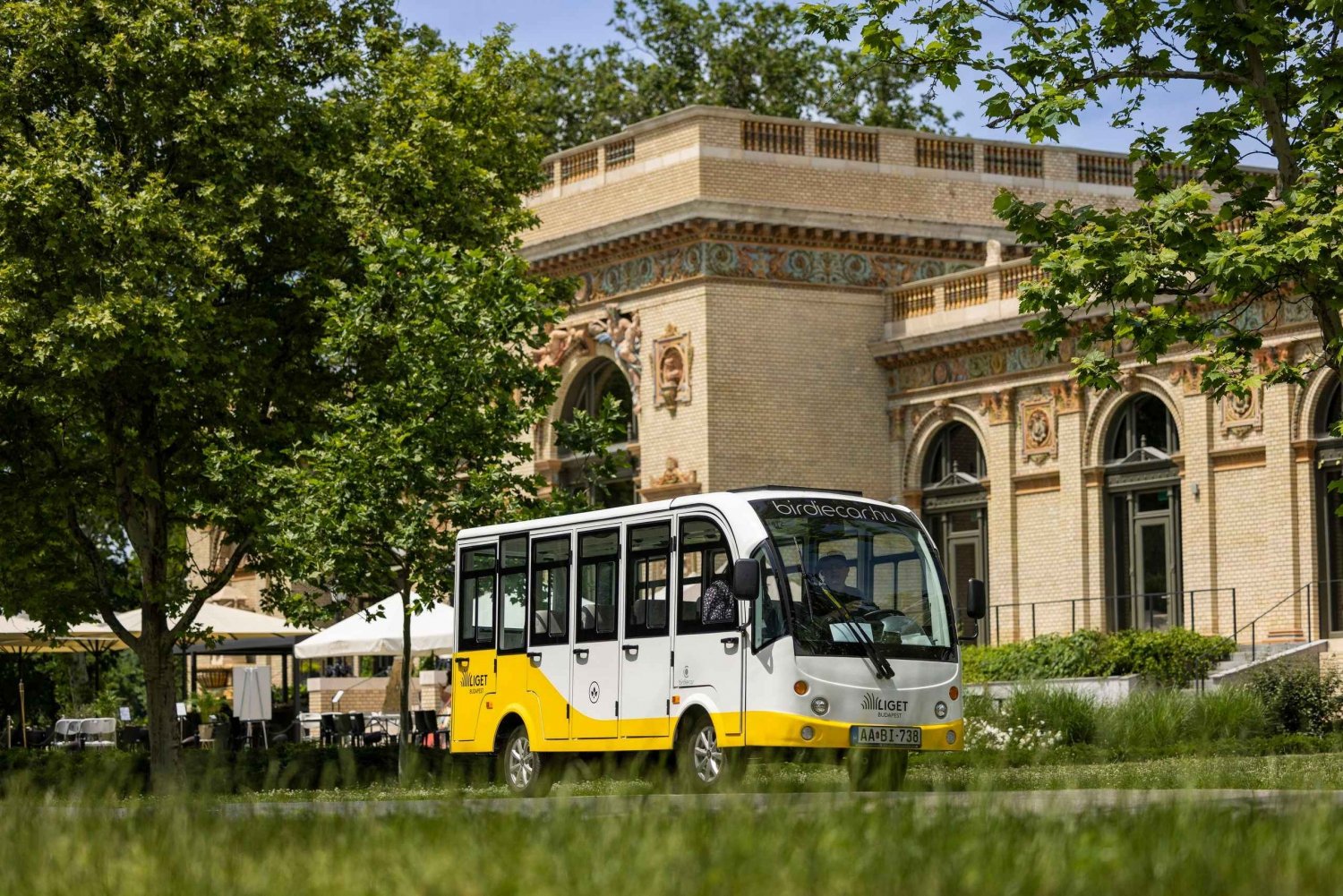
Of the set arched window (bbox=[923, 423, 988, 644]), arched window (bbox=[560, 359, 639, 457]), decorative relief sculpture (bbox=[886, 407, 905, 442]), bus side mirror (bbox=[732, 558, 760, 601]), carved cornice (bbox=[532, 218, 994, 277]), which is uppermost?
carved cornice (bbox=[532, 218, 994, 277])

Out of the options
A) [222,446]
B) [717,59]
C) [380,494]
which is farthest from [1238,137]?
[717,59]

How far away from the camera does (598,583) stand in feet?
65.4

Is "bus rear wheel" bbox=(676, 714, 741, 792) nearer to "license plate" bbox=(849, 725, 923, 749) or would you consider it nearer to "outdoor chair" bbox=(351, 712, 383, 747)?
"license plate" bbox=(849, 725, 923, 749)

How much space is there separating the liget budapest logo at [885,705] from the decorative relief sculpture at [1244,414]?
58.5 ft

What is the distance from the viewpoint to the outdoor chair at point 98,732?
35562 mm

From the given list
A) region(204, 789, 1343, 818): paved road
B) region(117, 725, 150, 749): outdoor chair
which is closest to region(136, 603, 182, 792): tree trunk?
region(117, 725, 150, 749): outdoor chair

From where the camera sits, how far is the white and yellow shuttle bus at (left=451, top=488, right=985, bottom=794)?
17953 millimetres

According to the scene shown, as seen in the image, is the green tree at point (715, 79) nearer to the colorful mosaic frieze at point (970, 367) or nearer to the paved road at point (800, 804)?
the colorful mosaic frieze at point (970, 367)

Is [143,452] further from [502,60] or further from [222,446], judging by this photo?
[502,60]

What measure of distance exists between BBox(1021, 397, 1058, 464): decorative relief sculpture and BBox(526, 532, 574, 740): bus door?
19507 millimetres

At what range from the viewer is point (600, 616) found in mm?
19844

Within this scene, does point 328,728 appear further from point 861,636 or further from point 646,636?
point 861,636

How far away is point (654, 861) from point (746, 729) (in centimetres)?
1202

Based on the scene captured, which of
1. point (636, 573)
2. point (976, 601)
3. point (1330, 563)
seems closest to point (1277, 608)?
point (1330, 563)
